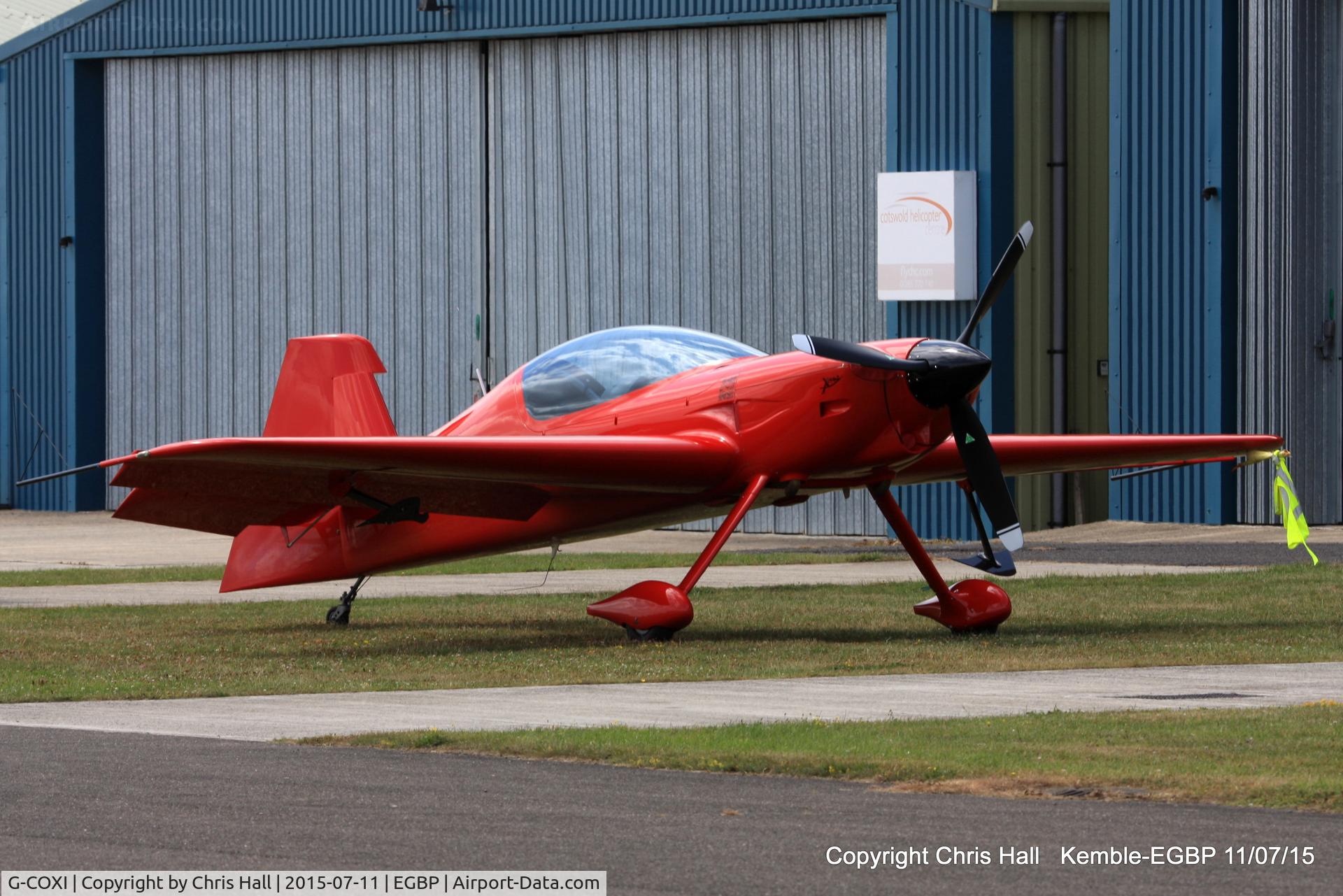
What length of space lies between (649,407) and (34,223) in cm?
2804

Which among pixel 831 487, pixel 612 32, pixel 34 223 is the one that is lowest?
pixel 831 487

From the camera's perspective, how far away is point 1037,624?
17.7 metres

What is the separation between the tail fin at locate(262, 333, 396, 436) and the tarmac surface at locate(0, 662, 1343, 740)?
5.66 m

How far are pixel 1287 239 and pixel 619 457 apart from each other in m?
17.9

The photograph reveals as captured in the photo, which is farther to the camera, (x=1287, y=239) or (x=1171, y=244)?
(x=1171, y=244)

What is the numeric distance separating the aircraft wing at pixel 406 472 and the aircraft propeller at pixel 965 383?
59.5 inches

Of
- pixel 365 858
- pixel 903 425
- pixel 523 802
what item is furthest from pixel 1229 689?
pixel 365 858

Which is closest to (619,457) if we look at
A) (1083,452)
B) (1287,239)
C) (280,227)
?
(1083,452)

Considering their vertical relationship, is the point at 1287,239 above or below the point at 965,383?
above

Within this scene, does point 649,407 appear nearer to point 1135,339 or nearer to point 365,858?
point 365,858

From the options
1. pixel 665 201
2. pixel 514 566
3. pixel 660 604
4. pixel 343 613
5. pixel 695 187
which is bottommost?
pixel 514 566

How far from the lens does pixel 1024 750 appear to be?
9.73m

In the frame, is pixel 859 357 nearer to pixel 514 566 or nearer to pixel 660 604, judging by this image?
pixel 660 604

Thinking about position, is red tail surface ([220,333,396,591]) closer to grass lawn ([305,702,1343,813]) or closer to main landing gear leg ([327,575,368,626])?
main landing gear leg ([327,575,368,626])
